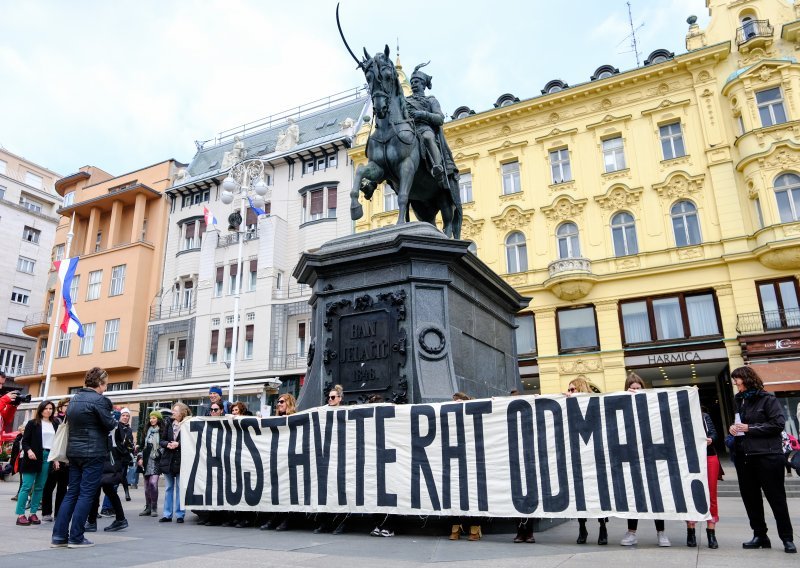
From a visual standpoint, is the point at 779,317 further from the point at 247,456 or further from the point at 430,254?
the point at 247,456

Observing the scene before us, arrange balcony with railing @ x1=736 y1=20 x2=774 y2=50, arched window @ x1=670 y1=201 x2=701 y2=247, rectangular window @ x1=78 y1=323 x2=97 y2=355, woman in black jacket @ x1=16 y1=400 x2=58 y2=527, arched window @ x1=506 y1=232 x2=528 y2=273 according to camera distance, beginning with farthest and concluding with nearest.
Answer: rectangular window @ x1=78 y1=323 x2=97 y2=355 → arched window @ x1=506 y1=232 x2=528 y2=273 → arched window @ x1=670 y1=201 x2=701 y2=247 → balcony with railing @ x1=736 y1=20 x2=774 y2=50 → woman in black jacket @ x1=16 y1=400 x2=58 y2=527

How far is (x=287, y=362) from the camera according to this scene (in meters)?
31.3

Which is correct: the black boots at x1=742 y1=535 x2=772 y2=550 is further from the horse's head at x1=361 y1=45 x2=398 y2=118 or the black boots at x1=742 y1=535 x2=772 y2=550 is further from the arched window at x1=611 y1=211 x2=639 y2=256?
the arched window at x1=611 y1=211 x2=639 y2=256

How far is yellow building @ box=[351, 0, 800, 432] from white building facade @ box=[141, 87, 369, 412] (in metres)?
→ 9.57

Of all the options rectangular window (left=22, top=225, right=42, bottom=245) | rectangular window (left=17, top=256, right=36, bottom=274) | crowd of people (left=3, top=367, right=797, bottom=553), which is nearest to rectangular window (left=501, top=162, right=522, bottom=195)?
crowd of people (left=3, top=367, right=797, bottom=553)

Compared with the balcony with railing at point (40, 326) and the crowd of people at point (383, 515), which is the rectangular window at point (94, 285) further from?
the crowd of people at point (383, 515)

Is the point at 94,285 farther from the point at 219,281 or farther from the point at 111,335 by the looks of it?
the point at 219,281

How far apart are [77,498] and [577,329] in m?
23.0

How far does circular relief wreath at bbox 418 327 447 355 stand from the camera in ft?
23.2

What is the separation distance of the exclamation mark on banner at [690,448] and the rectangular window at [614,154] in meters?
23.5

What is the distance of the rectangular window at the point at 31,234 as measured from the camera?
51556mm

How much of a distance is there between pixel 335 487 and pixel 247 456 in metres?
1.31

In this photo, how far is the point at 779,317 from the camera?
22078 millimetres

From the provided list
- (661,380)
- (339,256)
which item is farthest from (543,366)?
(339,256)
